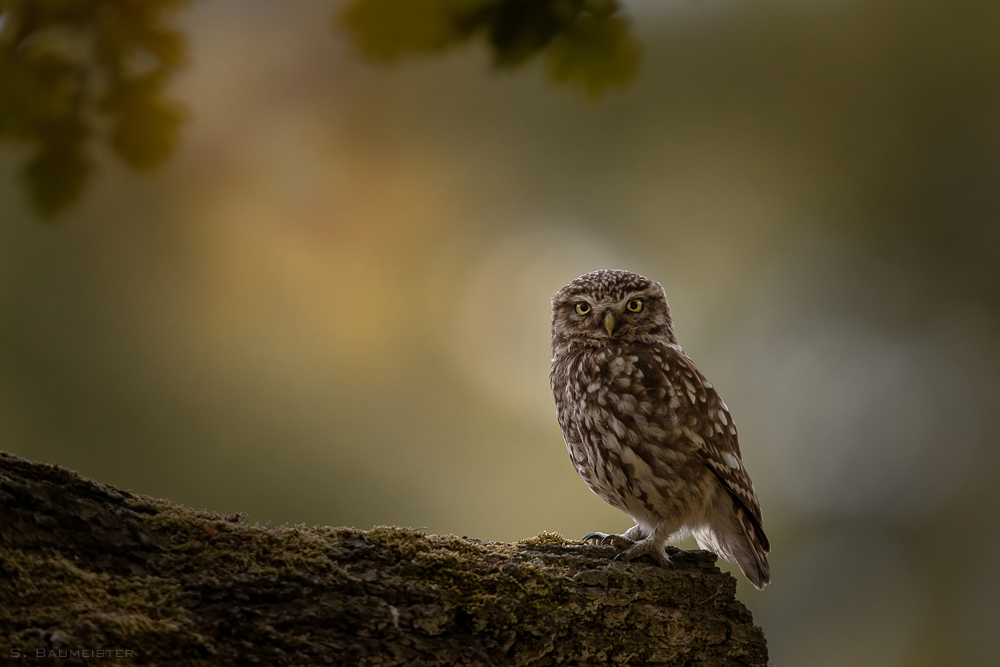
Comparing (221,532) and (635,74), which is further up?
(635,74)

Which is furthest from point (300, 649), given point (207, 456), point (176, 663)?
point (207, 456)

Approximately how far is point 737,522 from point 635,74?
158cm

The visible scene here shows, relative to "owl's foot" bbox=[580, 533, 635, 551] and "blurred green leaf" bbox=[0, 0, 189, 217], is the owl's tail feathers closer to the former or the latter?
"owl's foot" bbox=[580, 533, 635, 551]

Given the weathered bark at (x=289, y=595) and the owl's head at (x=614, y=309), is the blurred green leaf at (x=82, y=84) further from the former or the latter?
the owl's head at (x=614, y=309)

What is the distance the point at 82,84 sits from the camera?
1.16 meters

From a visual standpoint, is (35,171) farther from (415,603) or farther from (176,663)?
(415,603)

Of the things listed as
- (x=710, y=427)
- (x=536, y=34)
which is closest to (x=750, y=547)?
(x=710, y=427)

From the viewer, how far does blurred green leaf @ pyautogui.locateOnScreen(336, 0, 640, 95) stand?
1.01m

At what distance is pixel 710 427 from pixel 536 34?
1.45m

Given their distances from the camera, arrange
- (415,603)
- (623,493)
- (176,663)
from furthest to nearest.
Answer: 1. (623,493)
2. (415,603)
3. (176,663)

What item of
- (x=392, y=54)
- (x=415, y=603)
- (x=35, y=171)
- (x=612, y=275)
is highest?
(x=612, y=275)

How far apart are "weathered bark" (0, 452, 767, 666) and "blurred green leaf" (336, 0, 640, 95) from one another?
3.18ft

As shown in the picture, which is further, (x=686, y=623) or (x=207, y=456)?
(x=207, y=456)

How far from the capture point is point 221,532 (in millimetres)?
1539
